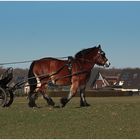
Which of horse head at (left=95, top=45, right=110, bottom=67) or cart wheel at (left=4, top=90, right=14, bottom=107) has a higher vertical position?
horse head at (left=95, top=45, right=110, bottom=67)

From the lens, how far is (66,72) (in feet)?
55.6

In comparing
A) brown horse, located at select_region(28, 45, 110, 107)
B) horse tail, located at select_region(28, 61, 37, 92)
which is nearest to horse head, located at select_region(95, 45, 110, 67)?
brown horse, located at select_region(28, 45, 110, 107)

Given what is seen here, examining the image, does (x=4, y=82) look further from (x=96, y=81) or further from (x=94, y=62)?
(x=96, y=81)

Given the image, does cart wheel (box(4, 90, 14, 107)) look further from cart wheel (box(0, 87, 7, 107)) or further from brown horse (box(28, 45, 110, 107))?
brown horse (box(28, 45, 110, 107))

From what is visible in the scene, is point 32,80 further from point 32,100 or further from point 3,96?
point 3,96

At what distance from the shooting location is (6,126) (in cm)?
1202

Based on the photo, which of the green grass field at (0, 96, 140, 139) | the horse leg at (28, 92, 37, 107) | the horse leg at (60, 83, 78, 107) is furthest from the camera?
the horse leg at (28, 92, 37, 107)

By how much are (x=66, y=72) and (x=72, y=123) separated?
482 cm

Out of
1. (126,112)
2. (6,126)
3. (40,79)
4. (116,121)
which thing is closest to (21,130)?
(6,126)

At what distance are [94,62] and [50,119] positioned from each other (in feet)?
15.6

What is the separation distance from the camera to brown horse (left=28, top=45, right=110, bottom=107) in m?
16.8

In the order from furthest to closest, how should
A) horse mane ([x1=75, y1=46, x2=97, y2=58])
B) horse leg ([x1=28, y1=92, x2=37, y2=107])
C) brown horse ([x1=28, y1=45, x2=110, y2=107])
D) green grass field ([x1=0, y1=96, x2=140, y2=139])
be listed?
horse mane ([x1=75, y1=46, x2=97, y2=58])
horse leg ([x1=28, y1=92, x2=37, y2=107])
brown horse ([x1=28, y1=45, x2=110, y2=107])
green grass field ([x1=0, y1=96, x2=140, y2=139])

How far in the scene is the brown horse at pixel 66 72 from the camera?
16828mm

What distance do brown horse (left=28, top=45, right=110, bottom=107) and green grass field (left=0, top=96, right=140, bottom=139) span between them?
7.01 ft
